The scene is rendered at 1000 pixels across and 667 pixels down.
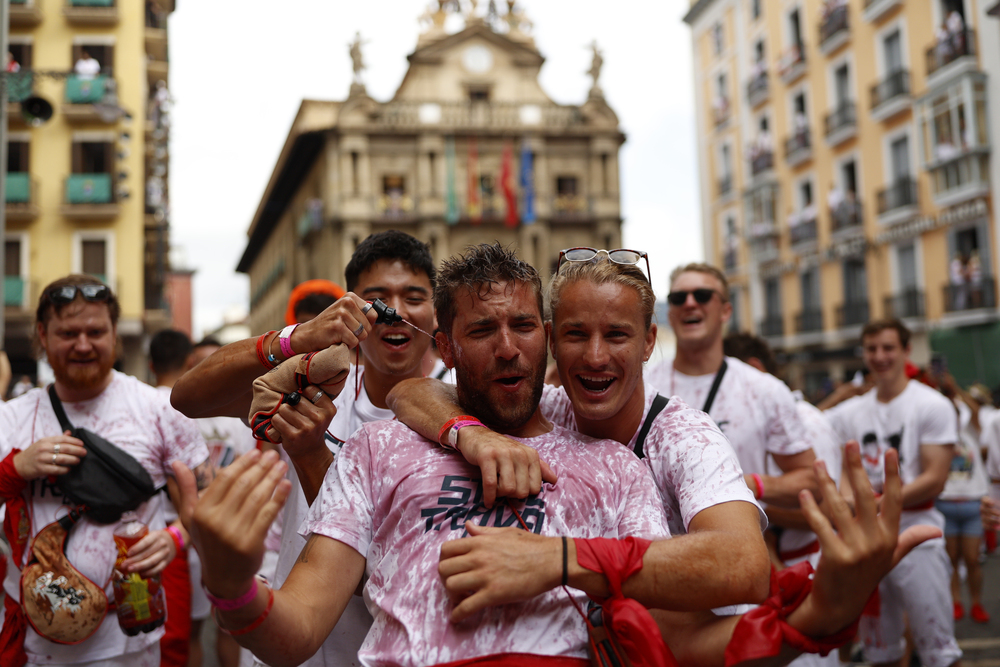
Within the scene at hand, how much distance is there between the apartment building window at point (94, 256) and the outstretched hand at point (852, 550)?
91.3ft

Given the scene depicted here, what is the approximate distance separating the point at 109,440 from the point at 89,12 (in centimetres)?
2680

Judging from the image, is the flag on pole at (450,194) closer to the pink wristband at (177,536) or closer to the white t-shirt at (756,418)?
the white t-shirt at (756,418)

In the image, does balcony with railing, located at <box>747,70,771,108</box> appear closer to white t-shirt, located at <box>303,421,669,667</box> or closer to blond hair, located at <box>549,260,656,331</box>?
blond hair, located at <box>549,260,656,331</box>

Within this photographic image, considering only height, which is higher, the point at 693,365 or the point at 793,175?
the point at 793,175

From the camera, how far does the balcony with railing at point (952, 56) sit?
2328cm

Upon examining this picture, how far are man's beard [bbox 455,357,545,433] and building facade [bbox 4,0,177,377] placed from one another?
25.3 meters

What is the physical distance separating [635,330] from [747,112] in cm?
3545

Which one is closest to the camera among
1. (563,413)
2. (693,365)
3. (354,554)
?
(354,554)

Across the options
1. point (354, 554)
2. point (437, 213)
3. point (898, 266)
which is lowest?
point (354, 554)

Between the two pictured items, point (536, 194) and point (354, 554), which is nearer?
point (354, 554)

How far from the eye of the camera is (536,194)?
3628cm

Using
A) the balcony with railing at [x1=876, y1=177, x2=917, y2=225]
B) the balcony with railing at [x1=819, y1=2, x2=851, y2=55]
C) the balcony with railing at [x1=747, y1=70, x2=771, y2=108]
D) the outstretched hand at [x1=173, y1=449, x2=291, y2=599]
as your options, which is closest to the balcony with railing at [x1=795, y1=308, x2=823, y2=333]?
the balcony with railing at [x1=876, y1=177, x2=917, y2=225]

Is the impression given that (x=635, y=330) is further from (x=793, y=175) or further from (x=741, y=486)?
(x=793, y=175)

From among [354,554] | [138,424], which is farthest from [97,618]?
[354,554]
